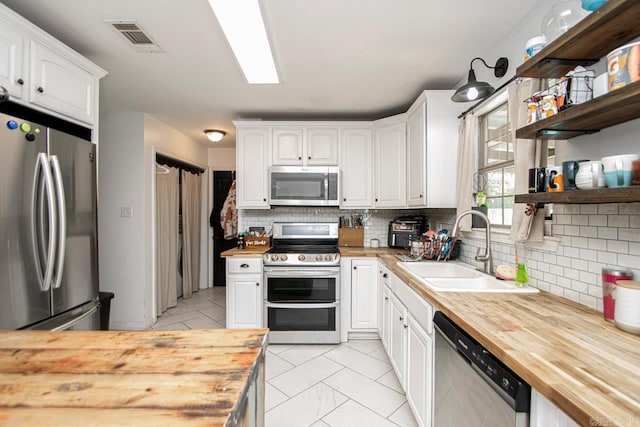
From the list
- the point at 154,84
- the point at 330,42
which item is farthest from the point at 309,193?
the point at 154,84

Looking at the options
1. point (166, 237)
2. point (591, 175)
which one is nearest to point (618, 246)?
point (591, 175)

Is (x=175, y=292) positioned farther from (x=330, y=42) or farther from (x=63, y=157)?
(x=330, y=42)

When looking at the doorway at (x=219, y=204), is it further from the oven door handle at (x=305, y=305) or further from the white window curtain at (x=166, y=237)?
the oven door handle at (x=305, y=305)

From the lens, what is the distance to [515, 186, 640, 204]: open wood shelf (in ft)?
2.83

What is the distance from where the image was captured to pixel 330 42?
1.89 meters

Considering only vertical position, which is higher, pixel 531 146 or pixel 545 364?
pixel 531 146

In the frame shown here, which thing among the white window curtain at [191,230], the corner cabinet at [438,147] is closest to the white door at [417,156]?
the corner cabinet at [438,147]

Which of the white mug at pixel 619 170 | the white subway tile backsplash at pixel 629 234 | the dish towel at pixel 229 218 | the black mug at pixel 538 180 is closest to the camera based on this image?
the white mug at pixel 619 170

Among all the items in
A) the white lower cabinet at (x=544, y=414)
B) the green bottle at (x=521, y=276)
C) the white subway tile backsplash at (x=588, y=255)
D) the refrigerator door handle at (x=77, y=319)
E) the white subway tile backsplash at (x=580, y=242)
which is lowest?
the refrigerator door handle at (x=77, y=319)

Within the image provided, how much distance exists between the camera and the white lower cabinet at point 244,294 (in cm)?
280

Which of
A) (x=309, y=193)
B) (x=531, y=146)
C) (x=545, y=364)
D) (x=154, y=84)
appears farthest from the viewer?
(x=309, y=193)

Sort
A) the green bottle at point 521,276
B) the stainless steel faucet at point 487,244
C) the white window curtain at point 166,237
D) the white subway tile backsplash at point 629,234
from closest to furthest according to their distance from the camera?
the white subway tile backsplash at point 629,234, the green bottle at point 521,276, the stainless steel faucet at point 487,244, the white window curtain at point 166,237

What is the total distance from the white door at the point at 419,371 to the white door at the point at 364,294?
3.42ft

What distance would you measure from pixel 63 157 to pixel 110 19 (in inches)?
34.2
